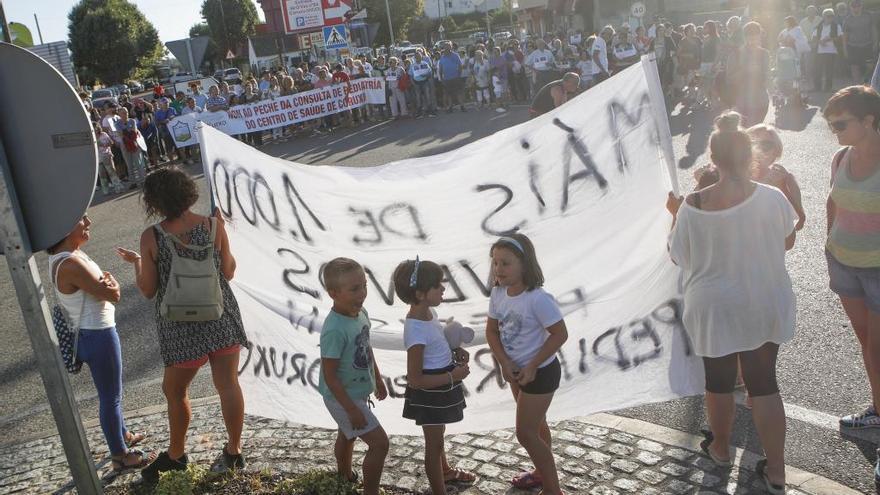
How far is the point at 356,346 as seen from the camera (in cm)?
375

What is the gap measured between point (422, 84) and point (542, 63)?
129 inches

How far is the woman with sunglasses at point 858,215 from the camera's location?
391 cm

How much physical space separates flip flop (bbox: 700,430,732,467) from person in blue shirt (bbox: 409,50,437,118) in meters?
18.1

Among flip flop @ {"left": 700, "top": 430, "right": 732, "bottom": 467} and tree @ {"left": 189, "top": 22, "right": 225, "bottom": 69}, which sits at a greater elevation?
tree @ {"left": 189, "top": 22, "right": 225, "bottom": 69}

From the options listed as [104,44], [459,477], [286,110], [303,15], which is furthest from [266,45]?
[459,477]

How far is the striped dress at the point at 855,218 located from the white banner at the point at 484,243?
0.80 meters

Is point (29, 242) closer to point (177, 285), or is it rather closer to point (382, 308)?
point (177, 285)

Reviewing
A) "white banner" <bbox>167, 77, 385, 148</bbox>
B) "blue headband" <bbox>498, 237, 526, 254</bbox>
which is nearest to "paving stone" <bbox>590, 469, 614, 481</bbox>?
"blue headband" <bbox>498, 237, 526, 254</bbox>

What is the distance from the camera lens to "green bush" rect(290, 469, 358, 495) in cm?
408

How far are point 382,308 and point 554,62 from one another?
56.9 feet

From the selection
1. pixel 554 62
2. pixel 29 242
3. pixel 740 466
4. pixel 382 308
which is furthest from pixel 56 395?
pixel 554 62

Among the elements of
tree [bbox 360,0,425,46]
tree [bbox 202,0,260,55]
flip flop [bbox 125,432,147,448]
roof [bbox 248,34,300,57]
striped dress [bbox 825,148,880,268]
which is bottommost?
flip flop [bbox 125,432,147,448]

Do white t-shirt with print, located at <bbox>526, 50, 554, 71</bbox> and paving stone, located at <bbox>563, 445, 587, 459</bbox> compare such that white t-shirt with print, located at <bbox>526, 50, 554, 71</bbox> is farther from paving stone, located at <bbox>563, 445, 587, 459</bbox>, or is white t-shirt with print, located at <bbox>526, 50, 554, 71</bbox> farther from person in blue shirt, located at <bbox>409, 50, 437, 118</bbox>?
paving stone, located at <bbox>563, 445, 587, 459</bbox>

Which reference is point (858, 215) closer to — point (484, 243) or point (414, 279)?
point (484, 243)
